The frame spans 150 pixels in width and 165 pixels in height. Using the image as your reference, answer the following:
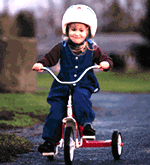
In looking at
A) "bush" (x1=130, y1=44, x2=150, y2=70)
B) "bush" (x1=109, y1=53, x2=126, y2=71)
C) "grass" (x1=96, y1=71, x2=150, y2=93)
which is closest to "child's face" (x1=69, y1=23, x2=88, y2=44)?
"grass" (x1=96, y1=71, x2=150, y2=93)

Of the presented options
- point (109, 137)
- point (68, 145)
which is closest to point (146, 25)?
point (109, 137)

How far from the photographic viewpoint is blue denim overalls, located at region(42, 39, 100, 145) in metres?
3.80

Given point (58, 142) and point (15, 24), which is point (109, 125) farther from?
point (15, 24)

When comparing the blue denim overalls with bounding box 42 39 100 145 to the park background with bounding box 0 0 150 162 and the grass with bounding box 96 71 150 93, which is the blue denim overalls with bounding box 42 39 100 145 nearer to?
the park background with bounding box 0 0 150 162

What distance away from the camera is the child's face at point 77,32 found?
3.99 m

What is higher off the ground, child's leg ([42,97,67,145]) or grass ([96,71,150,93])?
grass ([96,71,150,93])

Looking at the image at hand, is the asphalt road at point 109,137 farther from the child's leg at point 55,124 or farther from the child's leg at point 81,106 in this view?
the child's leg at point 81,106

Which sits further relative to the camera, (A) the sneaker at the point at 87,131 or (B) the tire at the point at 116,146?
(B) the tire at the point at 116,146

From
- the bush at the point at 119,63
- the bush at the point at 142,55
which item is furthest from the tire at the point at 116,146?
the bush at the point at 119,63

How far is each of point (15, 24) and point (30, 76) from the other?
1462 inches

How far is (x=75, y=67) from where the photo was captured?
3.98 m

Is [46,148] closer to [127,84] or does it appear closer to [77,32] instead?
[77,32]

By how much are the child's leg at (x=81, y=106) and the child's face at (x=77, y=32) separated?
57 cm

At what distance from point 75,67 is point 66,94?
33 centimetres
